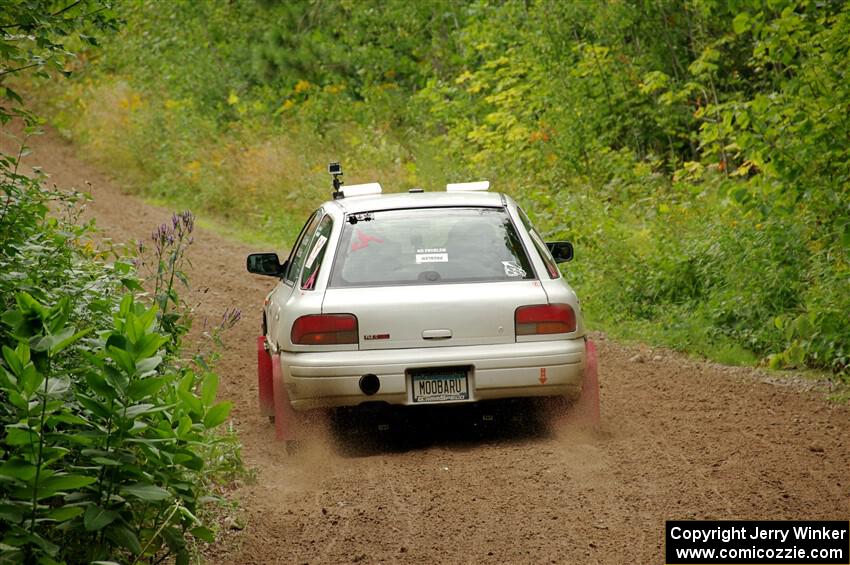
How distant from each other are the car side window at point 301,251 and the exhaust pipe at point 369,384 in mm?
1457

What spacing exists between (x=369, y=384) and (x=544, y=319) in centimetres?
115

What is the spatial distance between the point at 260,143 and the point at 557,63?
7099 mm

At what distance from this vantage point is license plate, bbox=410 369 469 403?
7.27m

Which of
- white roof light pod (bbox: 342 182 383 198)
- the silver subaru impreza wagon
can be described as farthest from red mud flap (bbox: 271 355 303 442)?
white roof light pod (bbox: 342 182 383 198)

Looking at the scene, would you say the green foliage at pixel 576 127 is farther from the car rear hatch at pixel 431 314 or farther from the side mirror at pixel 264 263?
the side mirror at pixel 264 263

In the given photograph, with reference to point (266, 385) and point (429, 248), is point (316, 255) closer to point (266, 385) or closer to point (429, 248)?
point (429, 248)

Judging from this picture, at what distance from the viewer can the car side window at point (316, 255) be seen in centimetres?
771

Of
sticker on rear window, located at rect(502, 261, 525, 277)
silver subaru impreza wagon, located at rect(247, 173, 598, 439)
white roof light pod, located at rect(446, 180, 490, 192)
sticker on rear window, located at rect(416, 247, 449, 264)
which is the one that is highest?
white roof light pod, located at rect(446, 180, 490, 192)

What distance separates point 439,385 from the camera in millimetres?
7293

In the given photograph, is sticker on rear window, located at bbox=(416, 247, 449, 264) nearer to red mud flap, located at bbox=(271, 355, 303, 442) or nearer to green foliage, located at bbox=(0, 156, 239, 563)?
red mud flap, located at bbox=(271, 355, 303, 442)

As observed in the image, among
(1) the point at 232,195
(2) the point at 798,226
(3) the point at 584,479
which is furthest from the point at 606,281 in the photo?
(1) the point at 232,195

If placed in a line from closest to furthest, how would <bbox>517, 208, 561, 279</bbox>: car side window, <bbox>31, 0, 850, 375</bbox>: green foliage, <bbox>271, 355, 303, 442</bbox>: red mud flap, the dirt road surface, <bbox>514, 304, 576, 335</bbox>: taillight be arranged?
the dirt road surface
<bbox>514, 304, 576, 335</bbox>: taillight
<bbox>271, 355, 303, 442</bbox>: red mud flap
<bbox>517, 208, 561, 279</bbox>: car side window
<bbox>31, 0, 850, 375</bbox>: green foliage

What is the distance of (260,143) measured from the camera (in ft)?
79.6

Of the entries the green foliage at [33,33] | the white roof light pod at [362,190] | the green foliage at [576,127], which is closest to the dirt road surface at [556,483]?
the green foliage at [576,127]
